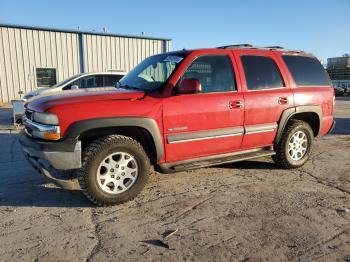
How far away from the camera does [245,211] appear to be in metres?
3.80

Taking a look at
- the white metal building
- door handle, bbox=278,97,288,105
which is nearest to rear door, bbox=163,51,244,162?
door handle, bbox=278,97,288,105

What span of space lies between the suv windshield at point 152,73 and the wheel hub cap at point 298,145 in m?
2.39

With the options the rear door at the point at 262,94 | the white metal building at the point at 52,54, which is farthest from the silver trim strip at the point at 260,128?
the white metal building at the point at 52,54

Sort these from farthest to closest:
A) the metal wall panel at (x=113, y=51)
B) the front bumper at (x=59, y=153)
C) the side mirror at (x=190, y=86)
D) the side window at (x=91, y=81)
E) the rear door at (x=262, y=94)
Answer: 1. the metal wall panel at (x=113, y=51)
2. the side window at (x=91, y=81)
3. the rear door at (x=262, y=94)
4. the side mirror at (x=190, y=86)
5. the front bumper at (x=59, y=153)

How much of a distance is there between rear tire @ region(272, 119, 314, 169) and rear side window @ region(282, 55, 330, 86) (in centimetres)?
70

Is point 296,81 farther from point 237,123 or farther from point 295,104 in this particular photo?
point 237,123

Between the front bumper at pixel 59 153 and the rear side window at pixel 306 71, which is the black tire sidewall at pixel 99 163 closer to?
the front bumper at pixel 59 153

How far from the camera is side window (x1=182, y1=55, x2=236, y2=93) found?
14.6ft

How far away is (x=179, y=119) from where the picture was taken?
416 centimetres

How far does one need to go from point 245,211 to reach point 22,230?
241cm

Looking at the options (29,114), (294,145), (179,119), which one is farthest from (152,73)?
(294,145)

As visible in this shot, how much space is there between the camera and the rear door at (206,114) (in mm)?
4168

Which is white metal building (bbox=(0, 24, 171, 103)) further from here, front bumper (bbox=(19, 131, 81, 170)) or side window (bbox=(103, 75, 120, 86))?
front bumper (bbox=(19, 131, 81, 170))

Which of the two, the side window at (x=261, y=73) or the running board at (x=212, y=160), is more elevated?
the side window at (x=261, y=73)
